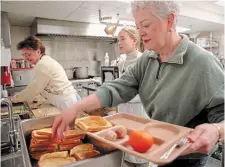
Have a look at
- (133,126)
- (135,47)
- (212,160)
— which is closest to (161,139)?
(133,126)

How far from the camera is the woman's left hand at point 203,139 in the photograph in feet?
1.61

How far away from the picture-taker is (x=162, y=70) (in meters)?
0.85

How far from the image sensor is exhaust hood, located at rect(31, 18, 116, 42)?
12.0 feet

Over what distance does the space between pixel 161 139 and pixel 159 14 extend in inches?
19.2

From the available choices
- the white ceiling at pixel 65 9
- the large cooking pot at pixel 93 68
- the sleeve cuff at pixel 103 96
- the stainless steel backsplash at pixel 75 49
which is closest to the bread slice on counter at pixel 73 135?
the sleeve cuff at pixel 103 96

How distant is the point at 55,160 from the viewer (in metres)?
0.82

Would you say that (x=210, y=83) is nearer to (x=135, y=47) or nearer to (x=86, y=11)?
(x=135, y=47)

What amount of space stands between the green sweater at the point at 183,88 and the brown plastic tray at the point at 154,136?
0.11 m

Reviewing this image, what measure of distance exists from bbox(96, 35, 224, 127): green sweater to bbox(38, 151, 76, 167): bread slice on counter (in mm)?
288

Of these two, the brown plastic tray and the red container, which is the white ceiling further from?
the brown plastic tray

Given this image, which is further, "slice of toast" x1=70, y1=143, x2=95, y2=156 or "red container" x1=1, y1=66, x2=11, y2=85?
"red container" x1=1, y1=66, x2=11, y2=85

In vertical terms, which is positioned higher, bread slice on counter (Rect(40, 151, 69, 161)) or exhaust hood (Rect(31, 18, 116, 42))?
exhaust hood (Rect(31, 18, 116, 42))

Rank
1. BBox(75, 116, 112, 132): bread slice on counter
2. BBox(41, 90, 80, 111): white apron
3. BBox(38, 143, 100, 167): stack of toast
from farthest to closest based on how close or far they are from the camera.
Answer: BBox(41, 90, 80, 111): white apron, BBox(38, 143, 100, 167): stack of toast, BBox(75, 116, 112, 132): bread slice on counter

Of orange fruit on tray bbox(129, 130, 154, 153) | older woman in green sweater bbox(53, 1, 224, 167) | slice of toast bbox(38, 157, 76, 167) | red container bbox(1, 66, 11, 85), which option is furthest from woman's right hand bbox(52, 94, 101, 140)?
red container bbox(1, 66, 11, 85)
